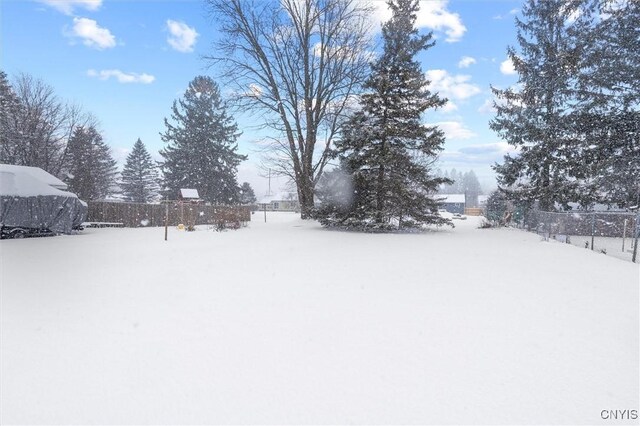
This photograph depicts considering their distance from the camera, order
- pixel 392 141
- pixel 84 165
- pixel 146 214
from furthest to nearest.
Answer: pixel 84 165 → pixel 146 214 → pixel 392 141

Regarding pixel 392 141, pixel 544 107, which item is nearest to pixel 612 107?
pixel 544 107

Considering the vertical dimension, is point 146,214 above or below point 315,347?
above

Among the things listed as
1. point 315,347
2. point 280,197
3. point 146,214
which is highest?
point 280,197

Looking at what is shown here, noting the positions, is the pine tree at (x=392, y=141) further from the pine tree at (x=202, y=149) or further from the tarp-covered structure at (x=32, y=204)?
the pine tree at (x=202, y=149)

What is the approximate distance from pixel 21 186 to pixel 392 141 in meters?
15.7

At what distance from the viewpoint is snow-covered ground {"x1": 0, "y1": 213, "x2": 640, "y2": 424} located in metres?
2.38

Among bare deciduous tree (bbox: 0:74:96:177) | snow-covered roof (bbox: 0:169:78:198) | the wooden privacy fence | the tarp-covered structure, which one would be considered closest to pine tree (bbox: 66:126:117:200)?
bare deciduous tree (bbox: 0:74:96:177)

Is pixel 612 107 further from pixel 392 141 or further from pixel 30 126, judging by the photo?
pixel 30 126

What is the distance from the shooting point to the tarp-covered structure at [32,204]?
12.6 metres

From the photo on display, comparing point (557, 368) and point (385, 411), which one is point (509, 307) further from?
point (385, 411)

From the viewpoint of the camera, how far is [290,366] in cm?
291

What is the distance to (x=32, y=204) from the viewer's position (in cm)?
1306

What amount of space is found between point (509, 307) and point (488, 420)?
277cm

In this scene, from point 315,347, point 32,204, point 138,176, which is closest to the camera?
point 315,347
